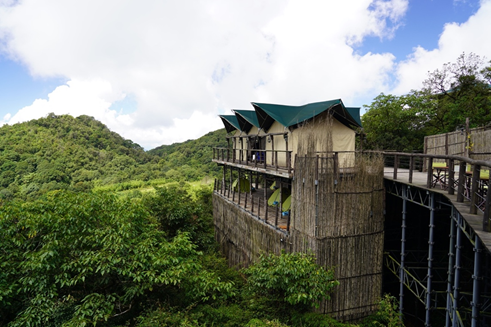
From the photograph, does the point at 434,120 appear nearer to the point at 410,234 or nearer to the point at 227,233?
the point at 410,234

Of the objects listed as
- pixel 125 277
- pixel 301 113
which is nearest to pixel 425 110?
pixel 301 113

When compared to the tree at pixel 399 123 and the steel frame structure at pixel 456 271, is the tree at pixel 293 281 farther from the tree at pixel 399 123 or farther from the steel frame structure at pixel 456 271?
the tree at pixel 399 123

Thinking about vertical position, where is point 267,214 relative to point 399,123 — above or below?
below

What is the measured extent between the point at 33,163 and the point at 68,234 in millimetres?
51703

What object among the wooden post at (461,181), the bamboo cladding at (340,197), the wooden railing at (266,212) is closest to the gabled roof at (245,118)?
the wooden railing at (266,212)

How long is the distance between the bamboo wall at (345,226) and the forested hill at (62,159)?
1640 inches

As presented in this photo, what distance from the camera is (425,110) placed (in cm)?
2442

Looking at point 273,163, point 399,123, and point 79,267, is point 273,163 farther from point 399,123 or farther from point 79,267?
point 399,123

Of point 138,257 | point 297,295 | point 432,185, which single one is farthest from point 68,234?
point 432,185

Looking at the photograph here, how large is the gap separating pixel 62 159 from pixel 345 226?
182ft

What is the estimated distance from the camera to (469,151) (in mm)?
13867

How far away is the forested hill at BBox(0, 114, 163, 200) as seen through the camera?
45.3 meters

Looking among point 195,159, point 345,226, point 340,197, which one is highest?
point 340,197

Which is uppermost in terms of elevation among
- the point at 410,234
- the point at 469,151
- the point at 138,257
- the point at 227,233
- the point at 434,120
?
the point at 434,120
